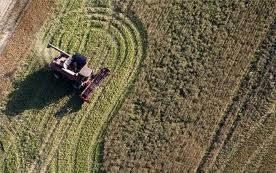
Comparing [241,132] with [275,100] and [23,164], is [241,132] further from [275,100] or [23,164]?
[23,164]

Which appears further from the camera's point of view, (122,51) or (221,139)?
(122,51)

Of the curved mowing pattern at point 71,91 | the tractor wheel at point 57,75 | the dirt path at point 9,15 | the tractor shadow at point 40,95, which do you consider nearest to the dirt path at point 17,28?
the dirt path at point 9,15

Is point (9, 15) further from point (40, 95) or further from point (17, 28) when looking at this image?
point (40, 95)

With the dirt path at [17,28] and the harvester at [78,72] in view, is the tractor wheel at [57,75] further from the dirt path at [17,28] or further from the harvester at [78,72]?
the dirt path at [17,28]

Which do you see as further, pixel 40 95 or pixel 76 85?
pixel 40 95

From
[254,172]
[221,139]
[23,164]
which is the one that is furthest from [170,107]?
[23,164]

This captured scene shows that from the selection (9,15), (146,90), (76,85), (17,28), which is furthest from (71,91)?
(9,15)

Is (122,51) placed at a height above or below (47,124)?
above
